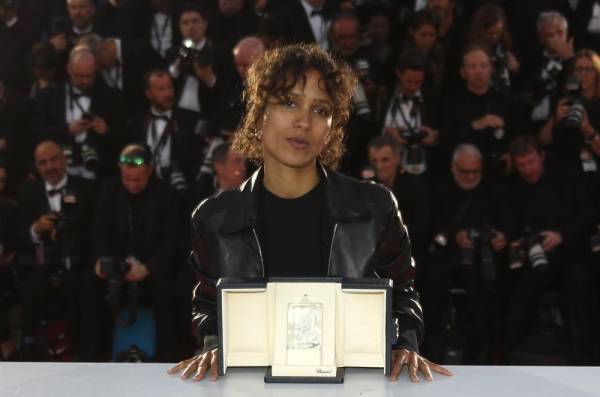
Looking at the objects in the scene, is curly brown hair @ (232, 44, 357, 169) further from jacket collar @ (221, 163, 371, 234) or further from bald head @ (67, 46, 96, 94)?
bald head @ (67, 46, 96, 94)

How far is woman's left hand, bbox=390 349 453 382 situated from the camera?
1655mm

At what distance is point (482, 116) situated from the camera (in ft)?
15.8

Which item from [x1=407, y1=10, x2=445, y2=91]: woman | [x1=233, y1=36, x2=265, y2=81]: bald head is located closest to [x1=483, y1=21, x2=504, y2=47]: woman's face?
[x1=407, y1=10, x2=445, y2=91]: woman

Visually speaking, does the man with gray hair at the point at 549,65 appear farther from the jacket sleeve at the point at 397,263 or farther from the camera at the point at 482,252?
the jacket sleeve at the point at 397,263

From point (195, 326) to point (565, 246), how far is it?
3.20 meters

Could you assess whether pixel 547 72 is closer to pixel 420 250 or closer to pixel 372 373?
→ pixel 420 250

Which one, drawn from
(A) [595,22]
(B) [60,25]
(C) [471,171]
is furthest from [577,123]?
(B) [60,25]

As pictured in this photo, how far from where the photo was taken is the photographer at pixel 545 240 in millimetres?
4605

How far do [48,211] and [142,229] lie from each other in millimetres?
561

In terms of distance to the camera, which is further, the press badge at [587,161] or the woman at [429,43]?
the woman at [429,43]

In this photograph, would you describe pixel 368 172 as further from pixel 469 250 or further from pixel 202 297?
pixel 202 297

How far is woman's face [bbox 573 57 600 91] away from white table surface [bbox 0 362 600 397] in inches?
134

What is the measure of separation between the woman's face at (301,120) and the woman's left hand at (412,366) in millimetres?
452

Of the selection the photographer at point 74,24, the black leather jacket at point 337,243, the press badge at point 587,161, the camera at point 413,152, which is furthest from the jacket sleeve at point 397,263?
the photographer at point 74,24
